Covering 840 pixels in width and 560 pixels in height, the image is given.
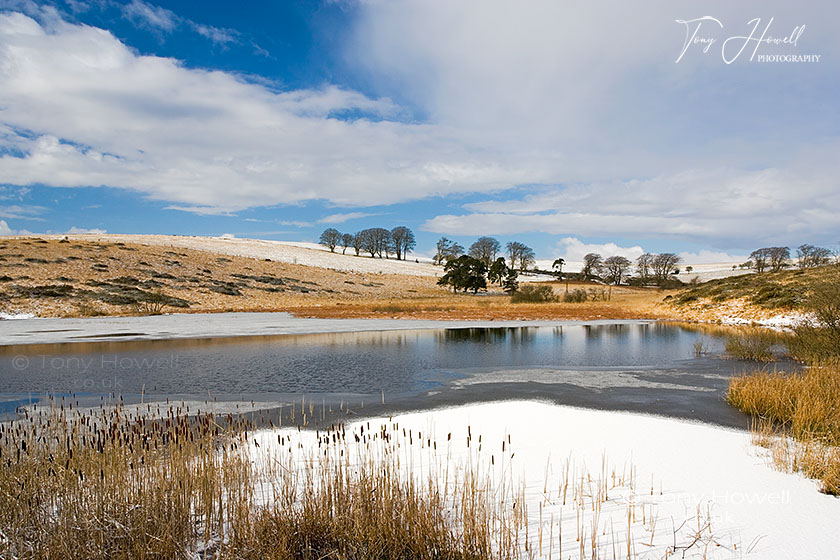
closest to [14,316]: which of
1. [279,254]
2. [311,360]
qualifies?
[311,360]

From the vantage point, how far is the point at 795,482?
5.81 metres

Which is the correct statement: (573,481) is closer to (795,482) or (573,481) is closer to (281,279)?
(795,482)

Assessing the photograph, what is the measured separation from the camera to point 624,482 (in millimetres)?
5906

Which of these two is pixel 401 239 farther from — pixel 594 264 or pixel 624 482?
pixel 624 482

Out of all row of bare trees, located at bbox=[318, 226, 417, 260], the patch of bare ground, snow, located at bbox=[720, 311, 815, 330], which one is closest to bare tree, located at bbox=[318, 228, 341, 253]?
row of bare trees, located at bbox=[318, 226, 417, 260]

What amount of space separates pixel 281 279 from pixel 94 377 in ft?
176

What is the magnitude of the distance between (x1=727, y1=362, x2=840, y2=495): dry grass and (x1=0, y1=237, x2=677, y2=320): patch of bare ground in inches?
1094

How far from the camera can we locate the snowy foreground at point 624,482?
451 centimetres

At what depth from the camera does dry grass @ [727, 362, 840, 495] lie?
19.7 feet

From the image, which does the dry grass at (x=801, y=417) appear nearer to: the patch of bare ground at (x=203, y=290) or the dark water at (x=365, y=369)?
the dark water at (x=365, y=369)

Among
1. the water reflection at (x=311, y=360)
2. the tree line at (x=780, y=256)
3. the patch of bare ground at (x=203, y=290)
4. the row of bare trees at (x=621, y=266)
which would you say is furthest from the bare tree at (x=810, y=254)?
the water reflection at (x=311, y=360)

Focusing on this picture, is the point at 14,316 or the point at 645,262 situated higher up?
the point at 645,262

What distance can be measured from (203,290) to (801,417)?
172 feet

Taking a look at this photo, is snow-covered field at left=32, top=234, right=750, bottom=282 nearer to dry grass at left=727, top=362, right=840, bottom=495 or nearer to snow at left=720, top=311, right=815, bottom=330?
snow at left=720, top=311, right=815, bottom=330
